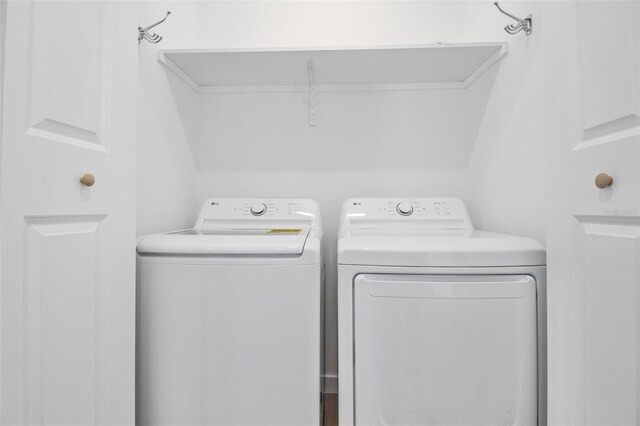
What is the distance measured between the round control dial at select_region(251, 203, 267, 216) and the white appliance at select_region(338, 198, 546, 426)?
663 millimetres

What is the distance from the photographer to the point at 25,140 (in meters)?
0.60

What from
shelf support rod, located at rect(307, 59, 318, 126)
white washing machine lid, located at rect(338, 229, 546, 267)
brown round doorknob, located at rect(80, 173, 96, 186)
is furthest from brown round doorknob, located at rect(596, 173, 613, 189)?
shelf support rod, located at rect(307, 59, 318, 126)

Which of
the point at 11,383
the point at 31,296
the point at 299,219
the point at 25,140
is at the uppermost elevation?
the point at 25,140

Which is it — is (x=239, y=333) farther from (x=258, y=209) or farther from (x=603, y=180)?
(x=603, y=180)

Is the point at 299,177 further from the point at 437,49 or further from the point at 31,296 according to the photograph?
the point at 31,296

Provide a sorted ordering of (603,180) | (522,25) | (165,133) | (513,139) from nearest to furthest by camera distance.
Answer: (603,180) < (522,25) < (513,139) < (165,133)

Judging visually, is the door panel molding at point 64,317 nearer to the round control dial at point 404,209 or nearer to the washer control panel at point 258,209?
the washer control panel at point 258,209

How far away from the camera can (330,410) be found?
147cm

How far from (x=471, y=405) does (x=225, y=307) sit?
841 millimetres

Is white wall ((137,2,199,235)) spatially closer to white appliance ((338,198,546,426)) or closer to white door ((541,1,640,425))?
white appliance ((338,198,546,426))

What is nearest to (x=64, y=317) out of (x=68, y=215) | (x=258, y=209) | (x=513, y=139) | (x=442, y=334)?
(x=68, y=215)

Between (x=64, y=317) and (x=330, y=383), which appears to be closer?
(x=64, y=317)

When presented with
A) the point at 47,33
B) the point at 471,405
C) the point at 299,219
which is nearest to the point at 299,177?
the point at 299,219

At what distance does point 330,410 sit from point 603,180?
4.84 ft
